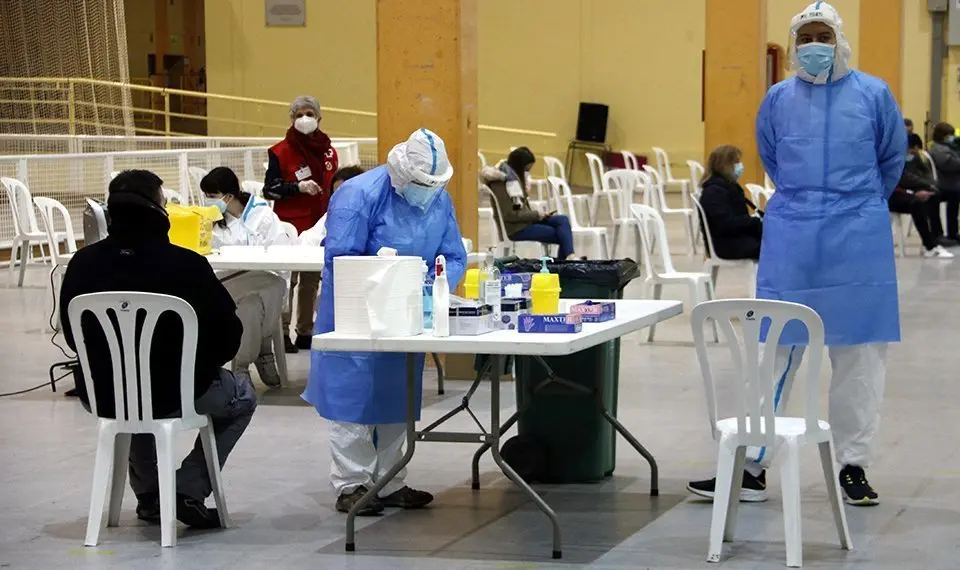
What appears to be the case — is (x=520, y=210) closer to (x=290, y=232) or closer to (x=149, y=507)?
(x=290, y=232)

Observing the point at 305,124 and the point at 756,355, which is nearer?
the point at 756,355

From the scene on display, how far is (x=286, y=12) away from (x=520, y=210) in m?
13.5

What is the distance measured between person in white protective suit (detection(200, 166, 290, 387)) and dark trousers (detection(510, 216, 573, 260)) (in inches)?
155

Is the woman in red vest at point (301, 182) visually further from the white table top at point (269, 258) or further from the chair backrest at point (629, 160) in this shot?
the chair backrest at point (629, 160)

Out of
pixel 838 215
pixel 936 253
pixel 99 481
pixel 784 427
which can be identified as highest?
pixel 838 215

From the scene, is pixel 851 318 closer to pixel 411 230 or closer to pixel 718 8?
pixel 411 230

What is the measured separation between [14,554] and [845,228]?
271 cm

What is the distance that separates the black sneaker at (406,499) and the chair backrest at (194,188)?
8302 millimetres

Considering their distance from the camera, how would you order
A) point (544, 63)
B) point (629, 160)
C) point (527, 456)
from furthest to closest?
point (544, 63) < point (629, 160) < point (527, 456)

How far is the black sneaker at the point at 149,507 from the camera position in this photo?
192 inches

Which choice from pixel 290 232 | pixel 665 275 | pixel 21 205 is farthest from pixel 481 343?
pixel 21 205

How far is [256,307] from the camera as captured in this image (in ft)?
24.0

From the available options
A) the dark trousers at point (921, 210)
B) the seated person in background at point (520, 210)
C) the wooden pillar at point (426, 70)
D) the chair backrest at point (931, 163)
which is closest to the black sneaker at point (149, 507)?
the wooden pillar at point (426, 70)

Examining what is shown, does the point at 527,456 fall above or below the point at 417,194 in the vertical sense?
below
